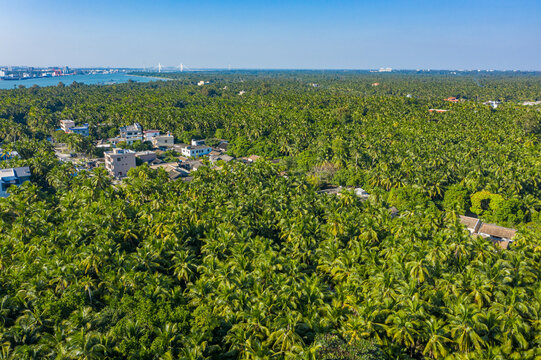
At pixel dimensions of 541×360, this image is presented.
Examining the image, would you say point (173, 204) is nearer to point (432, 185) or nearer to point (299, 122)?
point (432, 185)

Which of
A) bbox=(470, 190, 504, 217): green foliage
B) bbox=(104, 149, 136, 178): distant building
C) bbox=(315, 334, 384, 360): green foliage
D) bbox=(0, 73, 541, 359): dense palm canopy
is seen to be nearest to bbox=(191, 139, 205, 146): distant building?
bbox=(104, 149, 136, 178): distant building

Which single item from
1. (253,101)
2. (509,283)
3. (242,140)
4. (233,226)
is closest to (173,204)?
(233,226)

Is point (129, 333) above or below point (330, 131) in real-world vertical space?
below

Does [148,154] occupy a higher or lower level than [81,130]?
lower

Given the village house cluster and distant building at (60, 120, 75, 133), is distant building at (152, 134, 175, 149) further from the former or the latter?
distant building at (60, 120, 75, 133)

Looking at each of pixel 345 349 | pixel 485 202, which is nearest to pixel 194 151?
pixel 485 202

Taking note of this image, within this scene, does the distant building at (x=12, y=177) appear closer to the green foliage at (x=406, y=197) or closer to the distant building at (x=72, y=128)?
the distant building at (x=72, y=128)

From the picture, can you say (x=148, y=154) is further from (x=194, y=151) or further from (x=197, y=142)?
(x=197, y=142)

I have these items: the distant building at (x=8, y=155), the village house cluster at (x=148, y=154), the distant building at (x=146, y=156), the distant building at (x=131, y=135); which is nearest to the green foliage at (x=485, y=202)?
the village house cluster at (x=148, y=154)
